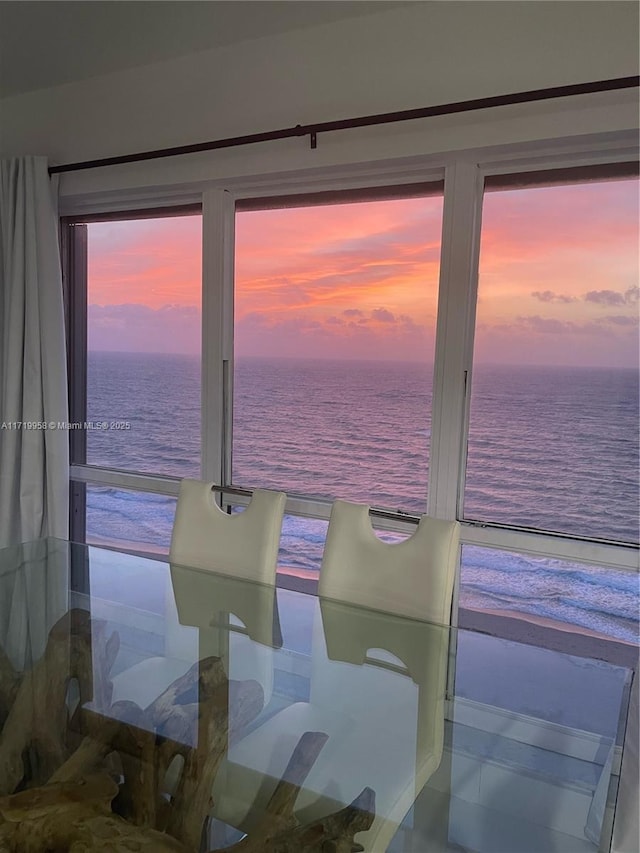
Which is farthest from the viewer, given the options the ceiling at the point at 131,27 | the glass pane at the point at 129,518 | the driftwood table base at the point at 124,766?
the glass pane at the point at 129,518

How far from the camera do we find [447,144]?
7.93ft

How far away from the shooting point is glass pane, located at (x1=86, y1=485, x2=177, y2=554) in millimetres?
3447

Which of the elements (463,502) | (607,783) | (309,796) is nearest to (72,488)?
(463,502)

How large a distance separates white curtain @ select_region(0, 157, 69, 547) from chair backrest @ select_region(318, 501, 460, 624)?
1791 millimetres

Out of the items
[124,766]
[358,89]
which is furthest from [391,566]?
[358,89]

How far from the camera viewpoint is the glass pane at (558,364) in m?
2.33

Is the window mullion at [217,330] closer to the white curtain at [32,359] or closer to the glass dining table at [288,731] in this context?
the white curtain at [32,359]

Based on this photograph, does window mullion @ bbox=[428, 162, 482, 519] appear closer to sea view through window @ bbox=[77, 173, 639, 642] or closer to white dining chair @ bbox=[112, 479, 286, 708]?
sea view through window @ bbox=[77, 173, 639, 642]

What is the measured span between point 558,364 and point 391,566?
997 millimetres

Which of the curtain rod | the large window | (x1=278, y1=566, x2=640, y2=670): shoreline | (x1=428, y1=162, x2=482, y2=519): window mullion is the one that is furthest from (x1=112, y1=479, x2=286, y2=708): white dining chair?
the curtain rod

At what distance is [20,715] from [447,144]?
7.30ft

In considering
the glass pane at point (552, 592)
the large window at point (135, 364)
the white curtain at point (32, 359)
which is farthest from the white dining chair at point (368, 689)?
the white curtain at point (32, 359)

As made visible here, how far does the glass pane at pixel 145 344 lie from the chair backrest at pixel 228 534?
0.78 meters

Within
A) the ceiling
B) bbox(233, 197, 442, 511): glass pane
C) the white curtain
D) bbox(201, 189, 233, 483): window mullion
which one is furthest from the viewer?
the white curtain
